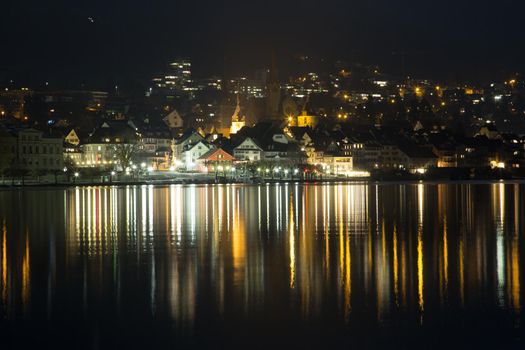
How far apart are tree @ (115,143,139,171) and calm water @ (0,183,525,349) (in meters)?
29.9

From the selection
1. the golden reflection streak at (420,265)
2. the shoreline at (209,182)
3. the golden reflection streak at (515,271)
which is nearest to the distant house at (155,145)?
the shoreline at (209,182)

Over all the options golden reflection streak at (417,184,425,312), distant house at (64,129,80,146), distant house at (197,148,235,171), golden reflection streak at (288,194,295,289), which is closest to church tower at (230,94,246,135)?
distant house at (197,148,235,171)

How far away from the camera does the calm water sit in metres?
9.68

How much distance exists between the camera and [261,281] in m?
12.8

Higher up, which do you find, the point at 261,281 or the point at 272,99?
the point at 272,99

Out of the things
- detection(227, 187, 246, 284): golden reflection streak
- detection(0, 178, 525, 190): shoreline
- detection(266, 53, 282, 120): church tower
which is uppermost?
detection(266, 53, 282, 120): church tower

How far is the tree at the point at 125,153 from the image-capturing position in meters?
53.7

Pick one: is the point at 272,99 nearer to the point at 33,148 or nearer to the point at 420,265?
the point at 33,148

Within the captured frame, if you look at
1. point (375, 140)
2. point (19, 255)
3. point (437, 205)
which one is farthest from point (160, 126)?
point (19, 255)

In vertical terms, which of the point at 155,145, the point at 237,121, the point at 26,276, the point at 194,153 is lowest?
the point at 26,276

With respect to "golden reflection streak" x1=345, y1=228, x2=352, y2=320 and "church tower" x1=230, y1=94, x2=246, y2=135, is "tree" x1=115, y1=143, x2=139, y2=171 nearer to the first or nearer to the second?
"church tower" x1=230, y1=94, x2=246, y2=135

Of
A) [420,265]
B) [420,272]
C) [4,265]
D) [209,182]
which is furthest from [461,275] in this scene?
[209,182]

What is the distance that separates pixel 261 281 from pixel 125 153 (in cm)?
4253

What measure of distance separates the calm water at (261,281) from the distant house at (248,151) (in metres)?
35.8
